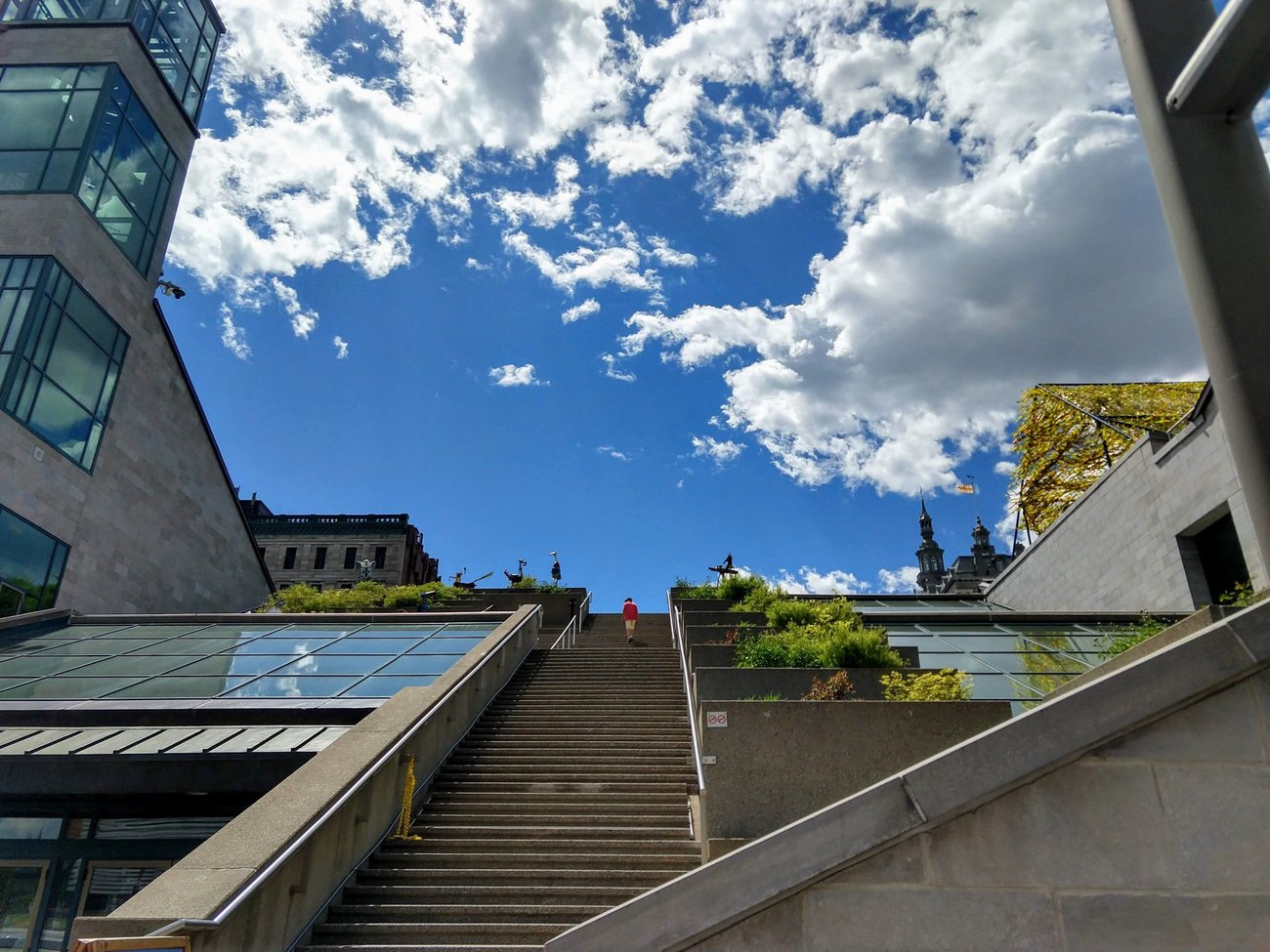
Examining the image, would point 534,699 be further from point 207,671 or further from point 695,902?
point 695,902

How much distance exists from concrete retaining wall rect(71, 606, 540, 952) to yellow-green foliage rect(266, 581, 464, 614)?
17195mm

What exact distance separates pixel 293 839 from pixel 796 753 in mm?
4864

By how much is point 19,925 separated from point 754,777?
10.6m

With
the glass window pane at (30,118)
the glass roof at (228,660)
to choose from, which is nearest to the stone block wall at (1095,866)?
the glass roof at (228,660)

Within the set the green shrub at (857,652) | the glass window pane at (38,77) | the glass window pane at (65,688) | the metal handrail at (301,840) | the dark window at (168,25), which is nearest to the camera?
the metal handrail at (301,840)

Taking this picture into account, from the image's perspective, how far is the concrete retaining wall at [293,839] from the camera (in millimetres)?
5711

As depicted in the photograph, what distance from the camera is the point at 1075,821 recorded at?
14.1ft

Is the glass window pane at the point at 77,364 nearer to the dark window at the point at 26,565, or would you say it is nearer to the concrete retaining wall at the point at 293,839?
the dark window at the point at 26,565

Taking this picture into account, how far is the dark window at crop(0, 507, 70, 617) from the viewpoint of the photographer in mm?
20703

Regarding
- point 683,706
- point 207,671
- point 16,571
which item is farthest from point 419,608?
point 683,706

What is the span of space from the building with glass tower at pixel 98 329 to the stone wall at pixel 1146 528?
90.5 feet

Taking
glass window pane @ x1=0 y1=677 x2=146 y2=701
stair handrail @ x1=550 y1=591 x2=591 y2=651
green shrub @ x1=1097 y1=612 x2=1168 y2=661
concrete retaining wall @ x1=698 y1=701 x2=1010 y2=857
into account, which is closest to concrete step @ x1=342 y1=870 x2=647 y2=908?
concrete retaining wall @ x1=698 y1=701 x2=1010 y2=857

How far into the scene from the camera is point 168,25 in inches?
1183

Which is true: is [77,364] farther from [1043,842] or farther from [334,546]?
[334,546]
